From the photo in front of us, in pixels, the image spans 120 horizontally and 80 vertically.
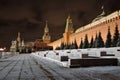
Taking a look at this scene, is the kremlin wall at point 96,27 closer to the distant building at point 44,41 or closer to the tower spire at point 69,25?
the tower spire at point 69,25

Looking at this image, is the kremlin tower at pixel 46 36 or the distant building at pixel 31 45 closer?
the distant building at pixel 31 45

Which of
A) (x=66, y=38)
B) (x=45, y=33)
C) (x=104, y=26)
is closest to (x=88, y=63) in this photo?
(x=104, y=26)

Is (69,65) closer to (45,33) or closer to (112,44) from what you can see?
(112,44)

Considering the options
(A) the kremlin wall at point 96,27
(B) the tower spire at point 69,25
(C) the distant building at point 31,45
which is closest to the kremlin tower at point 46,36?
(C) the distant building at point 31,45

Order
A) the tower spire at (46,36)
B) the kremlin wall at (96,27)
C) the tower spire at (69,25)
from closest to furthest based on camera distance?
the kremlin wall at (96,27) → the tower spire at (69,25) → the tower spire at (46,36)

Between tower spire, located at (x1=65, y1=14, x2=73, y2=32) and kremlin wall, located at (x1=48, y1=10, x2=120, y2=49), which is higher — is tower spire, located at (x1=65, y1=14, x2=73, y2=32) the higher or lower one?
the higher one

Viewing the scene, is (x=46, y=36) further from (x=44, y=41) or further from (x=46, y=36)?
(x=44, y=41)

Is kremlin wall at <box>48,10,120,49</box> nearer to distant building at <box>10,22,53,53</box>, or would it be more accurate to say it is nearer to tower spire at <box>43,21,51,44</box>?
distant building at <box>10,22,53,53</box>

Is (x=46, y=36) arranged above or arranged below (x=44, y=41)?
above

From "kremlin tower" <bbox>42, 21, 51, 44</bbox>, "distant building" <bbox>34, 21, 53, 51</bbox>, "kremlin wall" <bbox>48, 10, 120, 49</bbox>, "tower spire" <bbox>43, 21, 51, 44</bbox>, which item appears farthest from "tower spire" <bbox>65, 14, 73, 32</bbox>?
"tower spire" <bbox>43, 21, 51, 44</bbox>

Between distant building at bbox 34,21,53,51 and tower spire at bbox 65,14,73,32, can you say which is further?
distant building at bbox 34,21,53,51

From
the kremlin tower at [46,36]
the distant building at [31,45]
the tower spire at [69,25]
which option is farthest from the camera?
the kremlin tower at [46,36]

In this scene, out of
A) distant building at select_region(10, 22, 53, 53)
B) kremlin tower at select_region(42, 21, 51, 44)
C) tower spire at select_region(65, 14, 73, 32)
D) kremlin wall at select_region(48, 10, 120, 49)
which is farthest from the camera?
kremlin tower at select_region(42, 21, 51, 44)

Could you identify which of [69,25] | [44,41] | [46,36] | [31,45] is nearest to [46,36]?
[46,36]
